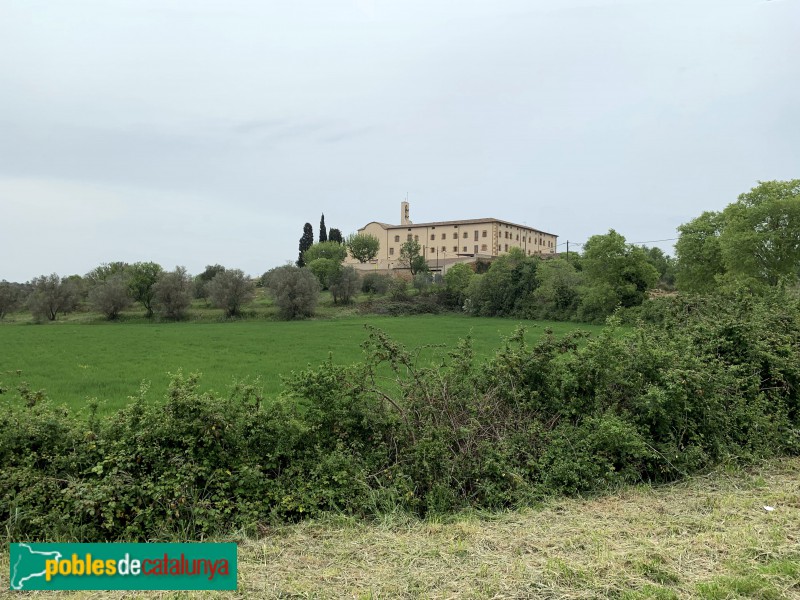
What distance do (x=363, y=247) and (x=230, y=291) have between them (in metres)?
54.7

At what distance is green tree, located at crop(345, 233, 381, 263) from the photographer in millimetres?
114875

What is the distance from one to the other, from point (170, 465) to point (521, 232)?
12595 cm

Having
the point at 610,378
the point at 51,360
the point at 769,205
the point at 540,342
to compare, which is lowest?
the point at 51,360

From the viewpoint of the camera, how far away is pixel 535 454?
6027 millimetres

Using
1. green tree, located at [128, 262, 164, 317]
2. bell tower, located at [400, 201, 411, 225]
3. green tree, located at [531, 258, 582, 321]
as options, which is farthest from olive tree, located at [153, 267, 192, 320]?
bell tower, located at [400, 201, 411, 225]

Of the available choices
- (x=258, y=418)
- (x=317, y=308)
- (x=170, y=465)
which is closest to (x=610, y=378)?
(x=258, y=418)

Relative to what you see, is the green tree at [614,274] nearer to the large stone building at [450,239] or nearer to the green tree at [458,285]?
the green tree at [458,285]

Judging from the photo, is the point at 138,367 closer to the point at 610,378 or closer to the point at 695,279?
the point at 610,378

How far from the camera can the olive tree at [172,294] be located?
6053cm

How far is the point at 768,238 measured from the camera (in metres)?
37.9

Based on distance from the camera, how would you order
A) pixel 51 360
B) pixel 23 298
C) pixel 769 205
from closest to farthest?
pixel 51 360, pixel 769 205, pixel 23 298
